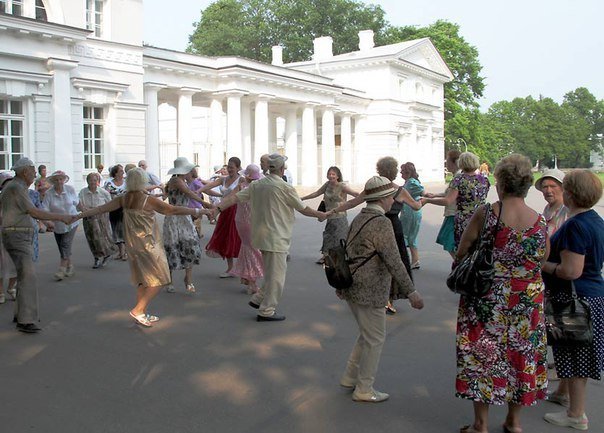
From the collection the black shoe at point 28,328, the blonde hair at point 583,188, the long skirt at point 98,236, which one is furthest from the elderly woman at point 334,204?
the blonde hair at point 583,188

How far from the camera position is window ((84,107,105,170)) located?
23567mm

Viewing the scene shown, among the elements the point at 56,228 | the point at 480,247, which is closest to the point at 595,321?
the point at 480,247

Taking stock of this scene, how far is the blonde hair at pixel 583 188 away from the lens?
4.40 metres

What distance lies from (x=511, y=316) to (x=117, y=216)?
9400 millimetres

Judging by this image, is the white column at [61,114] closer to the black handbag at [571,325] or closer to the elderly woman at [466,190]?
the elderly woman at [466,190]

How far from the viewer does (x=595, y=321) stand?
4.47m

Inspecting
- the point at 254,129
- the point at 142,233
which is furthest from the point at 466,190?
the point at 254,129

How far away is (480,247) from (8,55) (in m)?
20.1

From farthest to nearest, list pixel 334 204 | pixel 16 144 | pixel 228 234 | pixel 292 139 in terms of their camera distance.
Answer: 1. pixel 292 139
2. pixel 16 144
3. pixel 334 204
4. pixel 228 234

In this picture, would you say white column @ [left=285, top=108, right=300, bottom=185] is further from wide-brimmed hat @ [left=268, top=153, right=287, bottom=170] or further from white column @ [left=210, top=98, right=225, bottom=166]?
wide-brimmed hat @ [left=268, top=153, right=287, bottom=170]

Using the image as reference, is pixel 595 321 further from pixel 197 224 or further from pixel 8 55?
pixel 8 55

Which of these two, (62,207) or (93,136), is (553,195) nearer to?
(62,207)

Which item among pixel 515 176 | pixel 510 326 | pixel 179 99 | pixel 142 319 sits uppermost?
pixel 179 99

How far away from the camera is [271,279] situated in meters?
7.32
